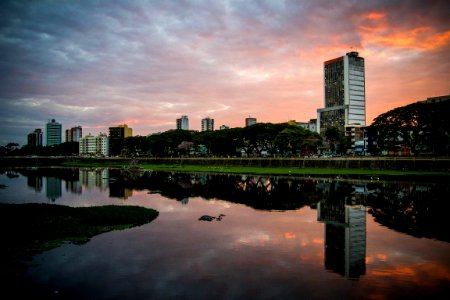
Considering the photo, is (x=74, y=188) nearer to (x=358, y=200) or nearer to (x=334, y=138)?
(x=358, y=200)

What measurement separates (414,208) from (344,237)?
15782mm

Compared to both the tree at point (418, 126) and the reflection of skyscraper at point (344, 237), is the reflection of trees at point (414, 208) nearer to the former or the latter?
the reflection of skyscraper at point (344, 237)

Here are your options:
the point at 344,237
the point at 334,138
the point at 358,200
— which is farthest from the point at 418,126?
the point at 344,237

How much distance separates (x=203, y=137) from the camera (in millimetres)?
151375

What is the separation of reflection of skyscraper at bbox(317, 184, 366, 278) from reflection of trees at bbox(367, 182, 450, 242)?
2.32 metres

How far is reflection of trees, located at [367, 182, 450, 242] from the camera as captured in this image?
28.5 m

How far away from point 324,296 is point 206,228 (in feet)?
49.9

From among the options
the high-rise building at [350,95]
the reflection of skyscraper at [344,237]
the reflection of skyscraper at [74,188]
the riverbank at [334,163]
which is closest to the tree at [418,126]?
the riverbank at [334,163]

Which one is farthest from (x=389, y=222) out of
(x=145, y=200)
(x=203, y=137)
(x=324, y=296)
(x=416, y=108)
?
(x=203, y=137)

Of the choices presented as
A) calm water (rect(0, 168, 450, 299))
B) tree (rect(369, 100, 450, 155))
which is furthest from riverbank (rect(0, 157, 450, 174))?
calm water (rect(0, 168, 450, 299))

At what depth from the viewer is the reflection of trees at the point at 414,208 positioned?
93.5 feet

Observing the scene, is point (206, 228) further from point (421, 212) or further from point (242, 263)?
point (421, 212)

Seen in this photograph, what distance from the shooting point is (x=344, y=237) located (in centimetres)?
2617

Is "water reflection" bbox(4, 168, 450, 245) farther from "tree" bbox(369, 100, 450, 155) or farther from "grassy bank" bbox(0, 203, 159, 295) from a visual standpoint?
"tree" bbox(369, 100, 450, 155)
